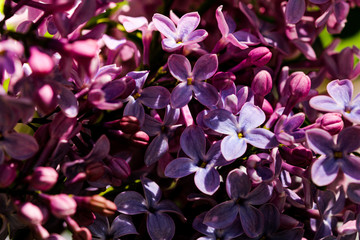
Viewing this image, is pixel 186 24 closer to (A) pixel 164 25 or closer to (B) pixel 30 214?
(A) pixel 164 25

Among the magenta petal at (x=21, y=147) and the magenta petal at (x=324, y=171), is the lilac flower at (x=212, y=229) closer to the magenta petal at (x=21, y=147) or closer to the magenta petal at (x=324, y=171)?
the magenta petal at (x=324, y=171)

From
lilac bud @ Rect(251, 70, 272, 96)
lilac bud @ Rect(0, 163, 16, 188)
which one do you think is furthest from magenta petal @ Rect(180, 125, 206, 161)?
lilac bud @ Rect(0, 163, 16, 188)

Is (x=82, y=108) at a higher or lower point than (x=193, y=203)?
higher

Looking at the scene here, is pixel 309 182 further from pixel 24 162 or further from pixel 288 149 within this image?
pixel 24 162

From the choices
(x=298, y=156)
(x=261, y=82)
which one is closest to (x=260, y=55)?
(x=261, y=82)

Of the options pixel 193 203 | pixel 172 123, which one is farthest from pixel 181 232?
pixel 172 123

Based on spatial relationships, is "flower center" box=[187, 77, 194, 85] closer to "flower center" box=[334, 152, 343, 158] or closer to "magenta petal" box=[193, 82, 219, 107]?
"magenta petal" box=[193, 82, 219, 107]
